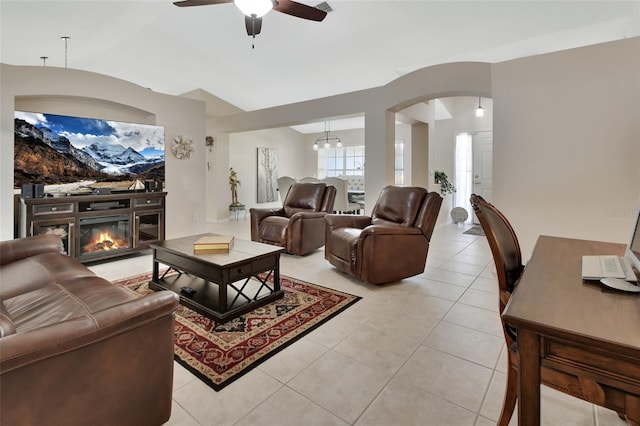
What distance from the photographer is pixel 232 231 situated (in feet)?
21.0

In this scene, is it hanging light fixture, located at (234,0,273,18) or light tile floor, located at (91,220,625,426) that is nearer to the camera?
light tile floor, located at (91,220,625,426)

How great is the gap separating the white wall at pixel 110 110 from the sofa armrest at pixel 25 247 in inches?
69.3

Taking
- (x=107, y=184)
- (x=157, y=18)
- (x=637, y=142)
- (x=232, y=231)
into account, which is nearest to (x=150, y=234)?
(x=107, y=184)

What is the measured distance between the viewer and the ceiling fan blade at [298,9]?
2715 mm

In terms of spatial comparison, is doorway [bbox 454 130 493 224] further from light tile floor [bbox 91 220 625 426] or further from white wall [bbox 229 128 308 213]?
light tile floor [bbox 91 220 625 426]

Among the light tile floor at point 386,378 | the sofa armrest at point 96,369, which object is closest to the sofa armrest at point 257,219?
the light tile floor at point 386,378

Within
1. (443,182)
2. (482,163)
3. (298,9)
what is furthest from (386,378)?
(482,163)

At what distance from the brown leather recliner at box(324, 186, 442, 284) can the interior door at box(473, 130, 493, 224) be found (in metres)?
4.69

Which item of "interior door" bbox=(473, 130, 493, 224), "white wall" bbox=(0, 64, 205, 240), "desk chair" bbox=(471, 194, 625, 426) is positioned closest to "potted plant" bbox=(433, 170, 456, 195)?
"interior door" bbox=(473, 130, 493, 224)

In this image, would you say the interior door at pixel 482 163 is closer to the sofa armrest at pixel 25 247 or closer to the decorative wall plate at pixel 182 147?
the decorative wall plate at pixel 182 147

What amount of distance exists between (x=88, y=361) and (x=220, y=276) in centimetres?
130

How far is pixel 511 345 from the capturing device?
125 centimetres

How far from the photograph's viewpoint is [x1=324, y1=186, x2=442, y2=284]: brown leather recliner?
312 cm

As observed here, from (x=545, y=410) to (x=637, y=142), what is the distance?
2.98 m
